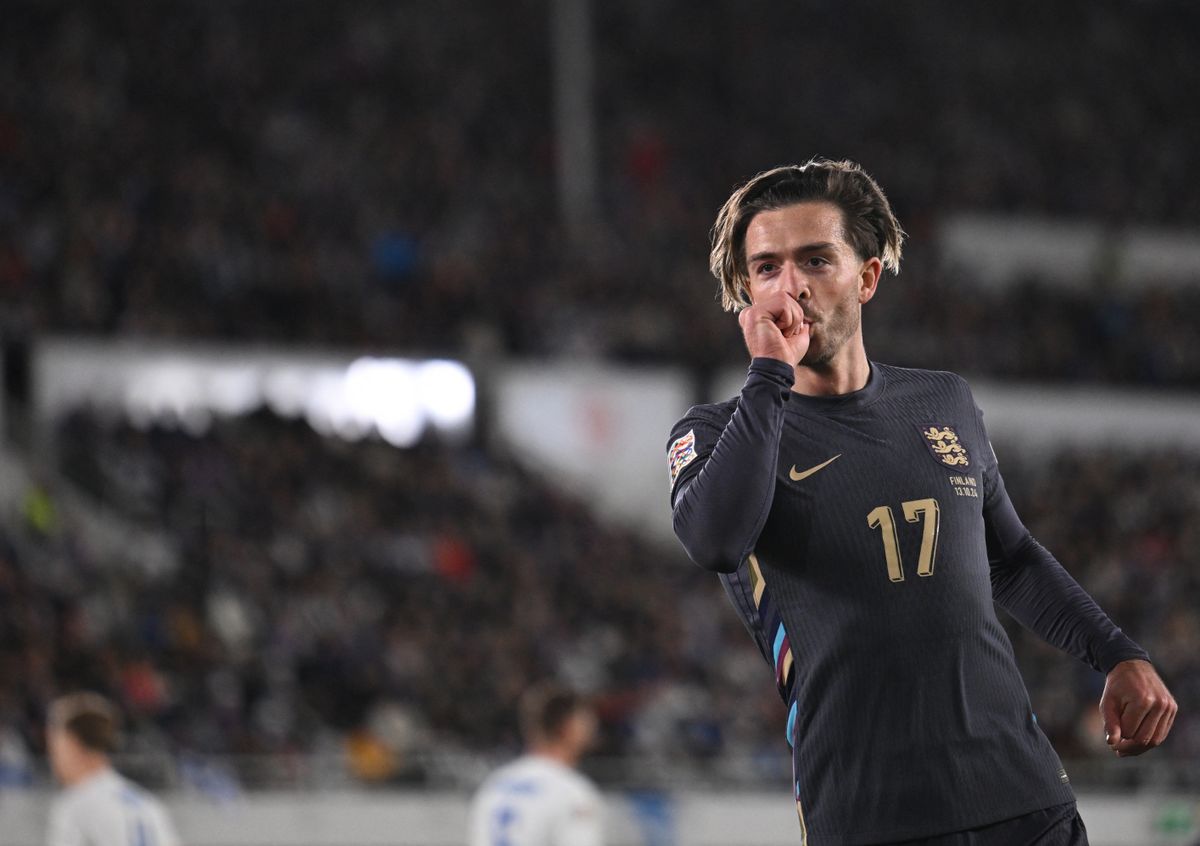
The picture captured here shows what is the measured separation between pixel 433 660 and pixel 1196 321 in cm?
1781

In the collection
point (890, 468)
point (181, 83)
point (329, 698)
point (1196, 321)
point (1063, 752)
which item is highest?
point (181, 83)

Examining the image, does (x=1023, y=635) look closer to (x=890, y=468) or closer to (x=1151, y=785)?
(x=1151, y=785)

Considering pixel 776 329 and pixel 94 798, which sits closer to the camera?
pixel 776 329

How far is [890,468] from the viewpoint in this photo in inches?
124

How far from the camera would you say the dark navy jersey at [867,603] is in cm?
298

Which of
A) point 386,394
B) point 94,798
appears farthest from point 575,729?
point 386,394

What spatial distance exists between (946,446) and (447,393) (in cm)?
2045

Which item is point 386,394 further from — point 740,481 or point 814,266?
point 740,481

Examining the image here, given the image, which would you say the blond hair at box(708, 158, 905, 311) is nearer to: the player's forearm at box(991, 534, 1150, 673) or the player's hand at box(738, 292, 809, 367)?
the player's hand at box(738, 292, 809, 367)

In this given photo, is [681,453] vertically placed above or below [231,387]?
above

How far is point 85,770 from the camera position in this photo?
765cm

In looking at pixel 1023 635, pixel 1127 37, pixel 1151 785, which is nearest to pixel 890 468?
pixel 1151 785

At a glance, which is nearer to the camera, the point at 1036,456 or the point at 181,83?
the point at 181,83

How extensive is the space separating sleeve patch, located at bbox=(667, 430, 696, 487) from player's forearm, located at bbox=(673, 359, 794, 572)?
6.7 inches
